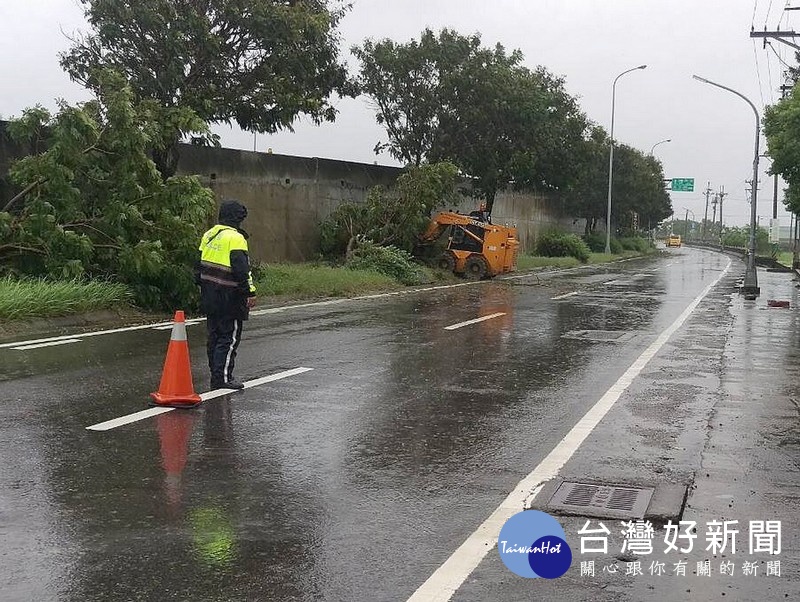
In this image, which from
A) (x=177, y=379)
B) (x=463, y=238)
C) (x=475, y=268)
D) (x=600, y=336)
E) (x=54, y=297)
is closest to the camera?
(x=177, y=379)

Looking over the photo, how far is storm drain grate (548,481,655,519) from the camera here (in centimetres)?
482

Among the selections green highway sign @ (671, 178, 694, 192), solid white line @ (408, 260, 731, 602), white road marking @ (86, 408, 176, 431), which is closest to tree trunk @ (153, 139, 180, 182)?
white road marking @ (86, 408, 176, 431)

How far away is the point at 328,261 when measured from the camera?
24578 mm

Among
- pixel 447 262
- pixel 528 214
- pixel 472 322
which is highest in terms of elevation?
pixel 528 214

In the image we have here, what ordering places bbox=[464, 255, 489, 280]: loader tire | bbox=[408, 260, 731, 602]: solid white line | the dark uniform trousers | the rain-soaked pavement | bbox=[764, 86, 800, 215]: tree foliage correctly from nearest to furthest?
bbox=[408, 260, 731, 602]: solid white line
the rain-soaked pavement
the dark uniform trousers
bbox=[764, 86, 800, 215]: tree foliage
bbox=[464, 255, 489, 280]: loader tire

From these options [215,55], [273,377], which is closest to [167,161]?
[215,55]

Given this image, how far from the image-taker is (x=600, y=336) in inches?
512

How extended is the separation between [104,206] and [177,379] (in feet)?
25.0

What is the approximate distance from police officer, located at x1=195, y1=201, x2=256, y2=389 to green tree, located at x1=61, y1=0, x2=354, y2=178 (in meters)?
8.06

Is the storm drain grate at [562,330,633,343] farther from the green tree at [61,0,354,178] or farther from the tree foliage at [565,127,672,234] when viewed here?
the tree foliage at [565,127,672,234]

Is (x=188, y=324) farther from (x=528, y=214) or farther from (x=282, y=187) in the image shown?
(x=528, y=214)

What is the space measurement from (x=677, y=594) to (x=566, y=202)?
50177mm

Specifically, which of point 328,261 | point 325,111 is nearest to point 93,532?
point 325,111

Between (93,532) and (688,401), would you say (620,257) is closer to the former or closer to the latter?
(688,401)
